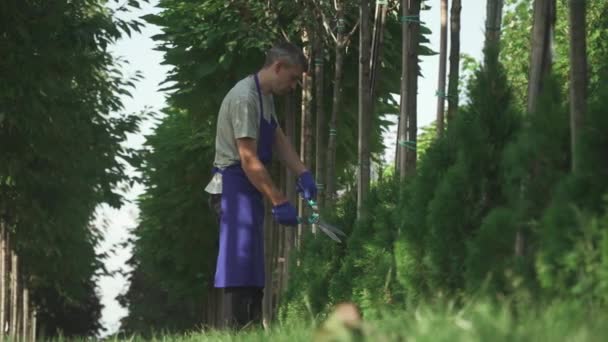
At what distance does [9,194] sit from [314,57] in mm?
8652

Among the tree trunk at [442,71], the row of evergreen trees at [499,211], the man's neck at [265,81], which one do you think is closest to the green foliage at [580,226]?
the row of evergreen trees at [499,211]

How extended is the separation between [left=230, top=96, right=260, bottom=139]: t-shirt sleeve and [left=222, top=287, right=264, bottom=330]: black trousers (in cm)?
113

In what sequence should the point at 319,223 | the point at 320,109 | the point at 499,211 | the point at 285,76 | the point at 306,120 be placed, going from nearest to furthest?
1. the point at 499,211
2. the point at 285,76
3. the point at 319,223
4. the point at 320,109
5. the point at 306,120

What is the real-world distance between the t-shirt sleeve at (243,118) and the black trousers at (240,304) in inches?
44.4

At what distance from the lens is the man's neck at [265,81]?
9.73 metres

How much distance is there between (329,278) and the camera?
11562 mm

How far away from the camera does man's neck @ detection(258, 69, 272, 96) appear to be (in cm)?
973

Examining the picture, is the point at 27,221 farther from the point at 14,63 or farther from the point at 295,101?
Answer: the point at 14,63

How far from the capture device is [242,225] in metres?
9.89

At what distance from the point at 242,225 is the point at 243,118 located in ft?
2.61

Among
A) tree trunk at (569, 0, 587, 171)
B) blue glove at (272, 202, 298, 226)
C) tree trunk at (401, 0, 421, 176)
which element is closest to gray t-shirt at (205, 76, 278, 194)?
blue glove at (272, 202, 298, 226)

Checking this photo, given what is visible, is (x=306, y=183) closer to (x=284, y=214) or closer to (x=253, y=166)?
(x=284, y=214)

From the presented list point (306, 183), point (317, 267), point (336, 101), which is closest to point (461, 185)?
point (306, 183)

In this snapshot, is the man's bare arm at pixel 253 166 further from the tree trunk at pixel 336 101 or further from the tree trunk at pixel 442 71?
the tree trunk at pixel 336 101
